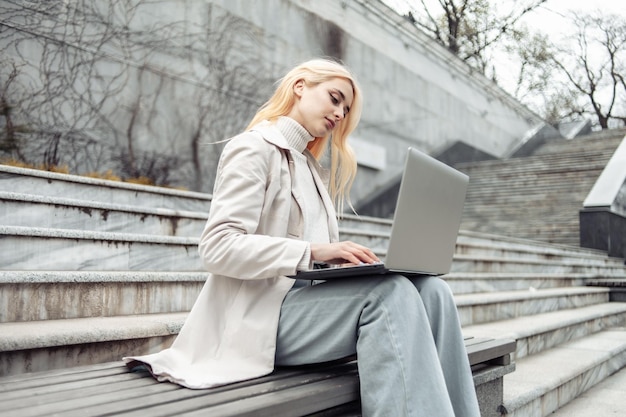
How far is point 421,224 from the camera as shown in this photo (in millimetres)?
1554

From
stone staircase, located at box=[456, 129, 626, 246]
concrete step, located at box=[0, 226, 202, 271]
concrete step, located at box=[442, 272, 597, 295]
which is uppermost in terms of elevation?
stone staircase, located at box=[456, 129, 626, 246]

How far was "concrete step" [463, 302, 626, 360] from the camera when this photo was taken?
3480 mm

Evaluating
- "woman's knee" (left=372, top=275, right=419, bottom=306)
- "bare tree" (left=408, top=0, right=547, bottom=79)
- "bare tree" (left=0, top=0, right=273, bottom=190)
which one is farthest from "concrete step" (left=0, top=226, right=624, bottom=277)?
"bare tree" (left=408, top=0, right=547, bottom=79)

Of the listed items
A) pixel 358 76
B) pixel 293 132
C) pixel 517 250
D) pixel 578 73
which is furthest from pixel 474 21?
pixel 293 132

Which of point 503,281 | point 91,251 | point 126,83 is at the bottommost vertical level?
point 503,281

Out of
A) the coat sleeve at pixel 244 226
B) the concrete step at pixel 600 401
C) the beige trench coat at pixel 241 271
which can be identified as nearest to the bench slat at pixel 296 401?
the beige trench coat at pixel 241 271

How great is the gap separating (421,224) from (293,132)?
0.52m

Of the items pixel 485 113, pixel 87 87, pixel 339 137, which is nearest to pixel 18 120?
pixel 87 87

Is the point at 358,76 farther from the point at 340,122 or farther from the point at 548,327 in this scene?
the point at 340,122

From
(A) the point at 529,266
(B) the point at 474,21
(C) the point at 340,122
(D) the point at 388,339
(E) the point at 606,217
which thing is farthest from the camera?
(B) the point at 474,21

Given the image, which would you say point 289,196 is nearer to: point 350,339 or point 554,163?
point 350,339

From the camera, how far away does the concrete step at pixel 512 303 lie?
3805 mm

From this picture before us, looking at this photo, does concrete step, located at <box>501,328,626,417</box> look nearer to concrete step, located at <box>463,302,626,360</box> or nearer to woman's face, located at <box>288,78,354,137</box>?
concrete step, located at <box>463,302,626,360</box>

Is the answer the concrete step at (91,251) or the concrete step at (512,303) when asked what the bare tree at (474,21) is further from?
the concrete step at (91,251)
